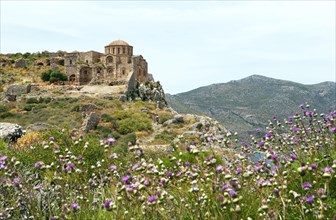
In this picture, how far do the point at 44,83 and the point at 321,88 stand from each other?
160 metres

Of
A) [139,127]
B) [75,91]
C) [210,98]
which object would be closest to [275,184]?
[139,127]

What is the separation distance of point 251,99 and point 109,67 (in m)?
100

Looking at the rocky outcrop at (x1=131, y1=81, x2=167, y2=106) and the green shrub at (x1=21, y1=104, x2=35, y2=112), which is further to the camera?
the rocky outcrop at (x1=131, y1=81, x2=167, y2=106)

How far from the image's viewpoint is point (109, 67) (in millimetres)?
65250

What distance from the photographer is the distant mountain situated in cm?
13050

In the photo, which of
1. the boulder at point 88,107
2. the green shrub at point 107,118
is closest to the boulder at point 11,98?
the boulder at point 88,107

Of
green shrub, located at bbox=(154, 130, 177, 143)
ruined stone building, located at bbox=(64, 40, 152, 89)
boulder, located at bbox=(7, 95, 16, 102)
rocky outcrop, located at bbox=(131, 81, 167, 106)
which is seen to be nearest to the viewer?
green shrub, located at bbox=(154, 130, 177, 143)

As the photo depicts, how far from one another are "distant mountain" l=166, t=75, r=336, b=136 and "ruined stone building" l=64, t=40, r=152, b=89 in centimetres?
5027

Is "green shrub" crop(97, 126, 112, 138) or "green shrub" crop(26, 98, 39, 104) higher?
"green shrub" crop(26, 98, 39, 104)

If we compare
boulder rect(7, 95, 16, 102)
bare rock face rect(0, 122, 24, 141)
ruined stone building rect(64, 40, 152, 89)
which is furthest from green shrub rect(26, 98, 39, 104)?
bare rock face rect(0, 122, 24, 141)

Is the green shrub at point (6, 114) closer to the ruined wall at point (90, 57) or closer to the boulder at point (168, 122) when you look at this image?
the boulder at point (168, 122)

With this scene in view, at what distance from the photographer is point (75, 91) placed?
59625 mm

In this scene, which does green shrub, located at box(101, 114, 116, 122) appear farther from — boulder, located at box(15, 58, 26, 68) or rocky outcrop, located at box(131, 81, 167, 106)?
boulder, located at box(15, 58, 26, 68)

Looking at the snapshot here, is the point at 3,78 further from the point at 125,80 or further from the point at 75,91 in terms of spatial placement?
the point at 125,80
